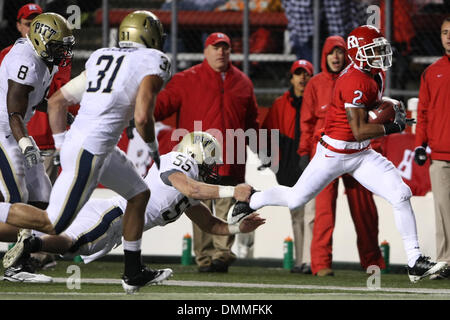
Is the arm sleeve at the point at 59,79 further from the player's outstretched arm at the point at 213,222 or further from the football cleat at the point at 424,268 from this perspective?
the football cleat at the point at 424,268

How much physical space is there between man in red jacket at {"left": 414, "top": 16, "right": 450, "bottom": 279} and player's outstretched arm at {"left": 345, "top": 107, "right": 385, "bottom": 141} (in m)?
1.64

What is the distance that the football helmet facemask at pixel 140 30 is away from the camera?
782 centimetres

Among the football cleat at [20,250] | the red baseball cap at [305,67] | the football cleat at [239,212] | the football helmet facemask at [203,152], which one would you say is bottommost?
the football cleat at [20,250]

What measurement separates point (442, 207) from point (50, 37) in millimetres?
3779

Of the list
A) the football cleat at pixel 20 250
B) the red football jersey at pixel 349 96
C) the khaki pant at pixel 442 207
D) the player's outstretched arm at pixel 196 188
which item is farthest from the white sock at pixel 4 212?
the khaki pant at pixel 442 207

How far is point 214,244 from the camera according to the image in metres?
10.6

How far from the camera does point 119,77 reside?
761 centimetres

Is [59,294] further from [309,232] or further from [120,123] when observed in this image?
[309,232]

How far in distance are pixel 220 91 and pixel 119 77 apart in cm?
323

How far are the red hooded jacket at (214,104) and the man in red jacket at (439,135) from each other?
5.41ft

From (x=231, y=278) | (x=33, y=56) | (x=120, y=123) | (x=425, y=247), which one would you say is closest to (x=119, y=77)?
(x=120, y=123)

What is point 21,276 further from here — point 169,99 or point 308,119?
point 308,119

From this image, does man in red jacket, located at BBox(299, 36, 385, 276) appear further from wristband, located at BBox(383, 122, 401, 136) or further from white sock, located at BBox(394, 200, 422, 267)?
white sock, located at BBox(394, 200, 422, 267)

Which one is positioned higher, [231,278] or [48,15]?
[48,15]
